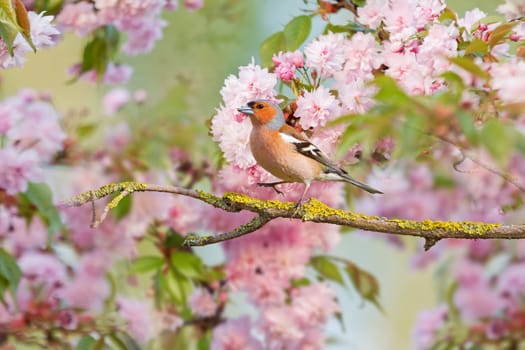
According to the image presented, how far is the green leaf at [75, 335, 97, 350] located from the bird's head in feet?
1.83

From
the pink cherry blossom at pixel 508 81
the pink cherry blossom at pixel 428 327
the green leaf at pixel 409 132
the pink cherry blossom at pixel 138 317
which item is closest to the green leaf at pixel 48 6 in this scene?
the pink cherry blossom at pixel 138 317

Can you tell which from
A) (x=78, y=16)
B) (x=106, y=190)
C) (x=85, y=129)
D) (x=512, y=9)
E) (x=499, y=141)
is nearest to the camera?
(x=499, y=141)

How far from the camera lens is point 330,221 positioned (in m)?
1.08

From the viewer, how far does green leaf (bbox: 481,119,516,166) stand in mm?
686

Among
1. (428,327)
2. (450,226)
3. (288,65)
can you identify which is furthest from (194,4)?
(428,327)

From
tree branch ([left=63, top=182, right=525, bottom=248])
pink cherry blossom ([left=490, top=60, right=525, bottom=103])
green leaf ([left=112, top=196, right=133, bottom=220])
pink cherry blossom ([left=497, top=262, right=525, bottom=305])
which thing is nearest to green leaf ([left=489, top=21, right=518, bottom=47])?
pink cherry blossom ([left=490, top=60, right=525, bottom=103])

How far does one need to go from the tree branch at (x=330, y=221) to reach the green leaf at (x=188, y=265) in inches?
23.5

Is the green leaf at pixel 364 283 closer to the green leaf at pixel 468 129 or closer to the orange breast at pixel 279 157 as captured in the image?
the orange breast at pixel 279 157

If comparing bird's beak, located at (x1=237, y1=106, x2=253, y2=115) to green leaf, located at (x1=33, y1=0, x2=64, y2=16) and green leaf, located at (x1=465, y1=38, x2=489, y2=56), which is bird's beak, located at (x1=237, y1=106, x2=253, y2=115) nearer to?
green leaf, located at (x1=465, y1=38, x2=489, y2=56)

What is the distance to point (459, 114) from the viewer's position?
0.74m

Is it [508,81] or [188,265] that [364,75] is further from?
[188,265]

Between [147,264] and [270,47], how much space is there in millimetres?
538

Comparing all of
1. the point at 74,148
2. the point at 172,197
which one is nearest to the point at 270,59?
the point at 172,197

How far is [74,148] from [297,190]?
877mm
